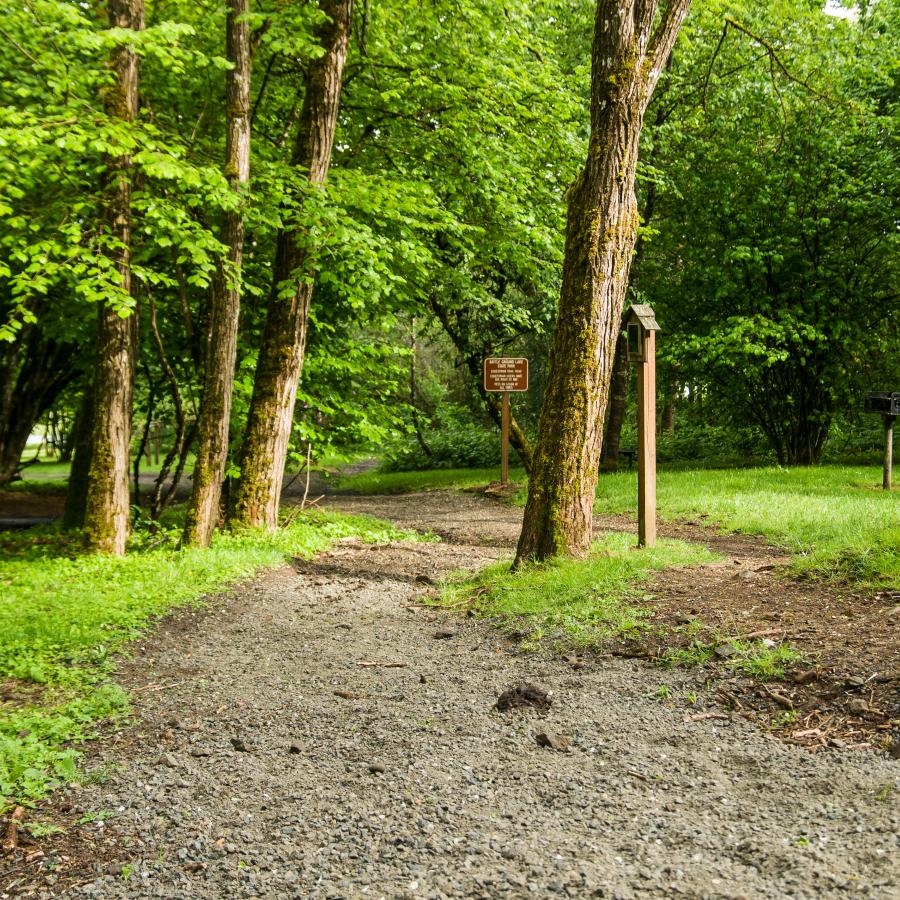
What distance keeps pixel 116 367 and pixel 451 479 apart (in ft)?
40.3

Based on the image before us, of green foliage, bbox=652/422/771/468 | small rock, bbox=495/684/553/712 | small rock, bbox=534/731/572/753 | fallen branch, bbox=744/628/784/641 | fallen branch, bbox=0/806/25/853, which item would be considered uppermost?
green foliage, bbox=652/422/771/468

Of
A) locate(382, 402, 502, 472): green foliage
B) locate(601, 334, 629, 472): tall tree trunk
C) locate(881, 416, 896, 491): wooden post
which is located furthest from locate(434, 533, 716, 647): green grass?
locate(382, 402, 502, 472): green foliage

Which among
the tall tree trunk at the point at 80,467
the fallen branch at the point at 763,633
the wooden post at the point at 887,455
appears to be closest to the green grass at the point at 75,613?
the tall tree trunk at the point at 80,467

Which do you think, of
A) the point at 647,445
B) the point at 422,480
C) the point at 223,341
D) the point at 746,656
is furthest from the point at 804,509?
the point at 422,480

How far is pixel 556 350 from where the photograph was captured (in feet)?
21.7

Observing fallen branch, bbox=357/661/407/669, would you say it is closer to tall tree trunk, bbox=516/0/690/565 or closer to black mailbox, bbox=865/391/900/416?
tall tree trunk, bbox=516/0/690/565

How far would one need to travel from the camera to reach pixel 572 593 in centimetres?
571

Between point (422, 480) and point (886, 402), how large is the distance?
38.3 ft

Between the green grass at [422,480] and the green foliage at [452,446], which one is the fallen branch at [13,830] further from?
the green foliage at [452,446]

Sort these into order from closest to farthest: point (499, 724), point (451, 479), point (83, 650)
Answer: point (499, 724), point (83, 650), point (451, 479)

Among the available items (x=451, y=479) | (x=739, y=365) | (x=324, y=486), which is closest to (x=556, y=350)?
(x=739, y=365)

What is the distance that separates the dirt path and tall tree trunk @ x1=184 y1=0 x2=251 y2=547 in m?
3.72

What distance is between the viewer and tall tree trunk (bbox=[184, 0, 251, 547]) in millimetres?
8336

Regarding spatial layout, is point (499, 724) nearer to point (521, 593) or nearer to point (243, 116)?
point (521, 593)
